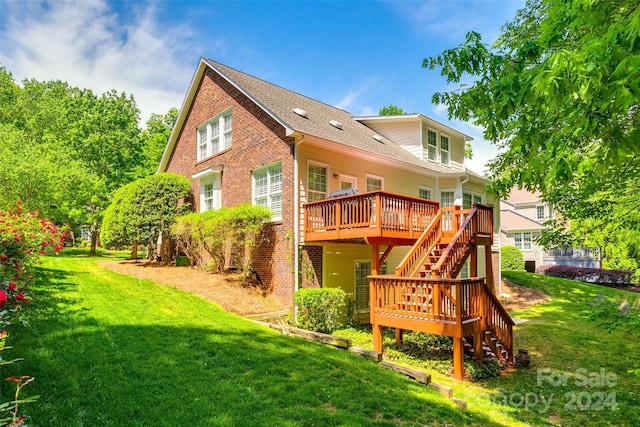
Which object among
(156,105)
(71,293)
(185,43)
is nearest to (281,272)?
(71,293)

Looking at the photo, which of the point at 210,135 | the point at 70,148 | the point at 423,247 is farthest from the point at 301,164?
the point at 70,148

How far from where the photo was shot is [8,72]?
37.3m

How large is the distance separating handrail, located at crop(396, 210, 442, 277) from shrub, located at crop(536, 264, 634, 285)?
23.5 metres

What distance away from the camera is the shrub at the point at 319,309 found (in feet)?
33.3

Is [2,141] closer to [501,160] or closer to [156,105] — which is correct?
[156,105]

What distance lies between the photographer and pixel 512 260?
29875mm

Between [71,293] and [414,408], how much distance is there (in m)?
7.93

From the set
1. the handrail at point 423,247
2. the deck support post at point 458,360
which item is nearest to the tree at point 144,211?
the handrail at point 423,247

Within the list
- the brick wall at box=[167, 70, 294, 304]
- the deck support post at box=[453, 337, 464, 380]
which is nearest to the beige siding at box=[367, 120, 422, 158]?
the brick wall at box=[167, 70, 294, 304]

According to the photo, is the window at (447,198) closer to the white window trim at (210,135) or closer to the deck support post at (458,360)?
the white window trim at (210,135)

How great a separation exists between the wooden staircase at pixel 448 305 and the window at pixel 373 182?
426 centimetres

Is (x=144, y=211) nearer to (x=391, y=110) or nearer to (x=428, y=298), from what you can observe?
(x=428, y=298)

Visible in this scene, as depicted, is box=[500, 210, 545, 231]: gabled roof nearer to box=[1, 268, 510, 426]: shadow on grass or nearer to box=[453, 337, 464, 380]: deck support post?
box=[453, 337, 464, 380]: deck support post

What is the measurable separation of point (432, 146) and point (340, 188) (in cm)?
758
